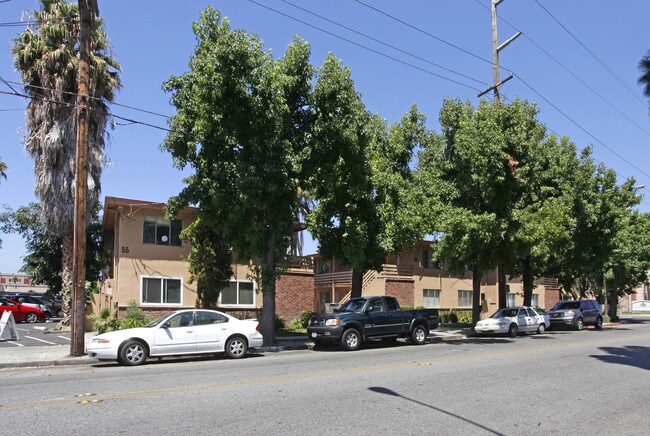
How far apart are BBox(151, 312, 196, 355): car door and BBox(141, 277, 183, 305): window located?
948cm

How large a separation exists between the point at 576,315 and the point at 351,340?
17.6 metres

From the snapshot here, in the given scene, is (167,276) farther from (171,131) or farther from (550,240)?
(550,240)

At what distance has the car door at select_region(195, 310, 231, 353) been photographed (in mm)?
14609

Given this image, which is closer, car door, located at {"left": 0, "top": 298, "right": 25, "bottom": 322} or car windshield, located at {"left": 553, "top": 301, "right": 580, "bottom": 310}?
car door, located at {"left": 0, "top": 298, "right": 25, "bottom": 322}

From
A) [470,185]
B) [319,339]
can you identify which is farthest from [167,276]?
[470,185]

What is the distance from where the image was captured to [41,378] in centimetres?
1155

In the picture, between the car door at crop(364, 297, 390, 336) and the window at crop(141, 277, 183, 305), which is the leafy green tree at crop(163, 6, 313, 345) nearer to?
the car door at crop(364, 297, 390, 336)

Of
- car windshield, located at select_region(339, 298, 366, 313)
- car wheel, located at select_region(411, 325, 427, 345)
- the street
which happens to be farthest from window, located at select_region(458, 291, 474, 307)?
the street

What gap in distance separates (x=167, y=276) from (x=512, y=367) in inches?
632

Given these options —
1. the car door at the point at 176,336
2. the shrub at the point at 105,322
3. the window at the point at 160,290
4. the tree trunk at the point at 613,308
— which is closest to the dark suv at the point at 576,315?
the tree trunk at the point at 613,308

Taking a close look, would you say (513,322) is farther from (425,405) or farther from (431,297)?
(425,405)

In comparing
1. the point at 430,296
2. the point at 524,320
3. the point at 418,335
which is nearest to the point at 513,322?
the point at 524,320

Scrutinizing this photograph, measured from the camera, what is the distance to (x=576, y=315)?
29219 mm

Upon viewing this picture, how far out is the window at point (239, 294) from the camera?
25000 millimetres
